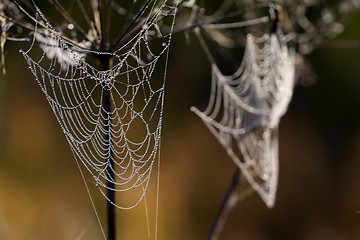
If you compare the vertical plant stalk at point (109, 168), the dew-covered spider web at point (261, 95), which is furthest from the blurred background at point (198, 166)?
the vertical plant stalk at point (109, 168)

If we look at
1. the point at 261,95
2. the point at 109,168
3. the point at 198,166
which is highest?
the point at 109,168

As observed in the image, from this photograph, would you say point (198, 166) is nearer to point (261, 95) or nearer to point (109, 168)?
point (261, 95)

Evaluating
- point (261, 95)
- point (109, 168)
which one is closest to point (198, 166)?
point (261, 95)

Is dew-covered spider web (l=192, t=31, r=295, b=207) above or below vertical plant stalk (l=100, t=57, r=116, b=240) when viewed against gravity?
below

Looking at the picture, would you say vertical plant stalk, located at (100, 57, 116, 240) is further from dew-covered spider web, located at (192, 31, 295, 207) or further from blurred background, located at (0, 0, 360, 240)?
blurred background, located at (0, 0, 360, 240)

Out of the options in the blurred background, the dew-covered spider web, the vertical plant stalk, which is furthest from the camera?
the blurred background

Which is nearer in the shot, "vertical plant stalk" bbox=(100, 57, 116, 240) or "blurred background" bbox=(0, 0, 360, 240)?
"vertical plant stalk" bbox=(100, 57, 116, 240)

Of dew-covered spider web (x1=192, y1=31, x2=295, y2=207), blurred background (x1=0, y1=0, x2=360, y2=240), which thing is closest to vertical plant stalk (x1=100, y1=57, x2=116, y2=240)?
dew-covered spider web (x1=192, y1=31, x2=295, y2=207)

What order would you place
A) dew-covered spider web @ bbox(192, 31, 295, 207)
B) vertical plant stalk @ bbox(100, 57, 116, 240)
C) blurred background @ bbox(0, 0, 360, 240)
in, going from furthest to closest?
blurred background @ bbox(0, 0, 360, 240), dew-covered spider web @ bbox(192, 31, 295, 207), vertical plant stalk @ bbox(100, 57, 116, 240)

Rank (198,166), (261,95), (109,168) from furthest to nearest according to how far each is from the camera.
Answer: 1. (198,166)
2. (261,95)
3. (109,168)
